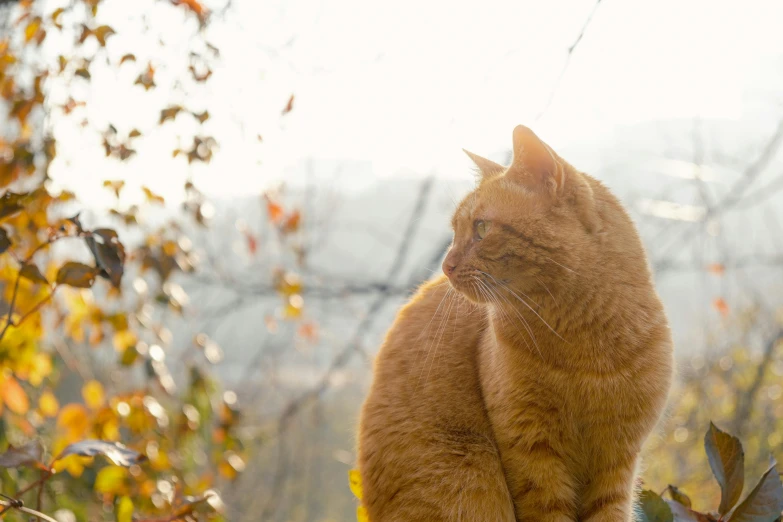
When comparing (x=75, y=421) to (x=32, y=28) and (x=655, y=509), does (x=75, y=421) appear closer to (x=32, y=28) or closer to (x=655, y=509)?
(x=32, y=28)

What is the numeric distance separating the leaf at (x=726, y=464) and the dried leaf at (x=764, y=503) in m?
0.05

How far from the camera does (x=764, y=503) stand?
1145 mm

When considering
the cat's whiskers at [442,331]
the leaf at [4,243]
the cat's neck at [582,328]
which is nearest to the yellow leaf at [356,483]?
the cat's whiskers at [442,331]

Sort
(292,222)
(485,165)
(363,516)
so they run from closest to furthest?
(363,516) < (485,165) < (292,222)

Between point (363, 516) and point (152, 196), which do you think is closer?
point (363, 516)

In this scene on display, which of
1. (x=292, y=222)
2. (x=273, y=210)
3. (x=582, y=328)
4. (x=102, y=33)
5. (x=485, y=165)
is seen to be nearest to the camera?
(x=582, y=328)

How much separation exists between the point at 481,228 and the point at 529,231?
0.13 metres

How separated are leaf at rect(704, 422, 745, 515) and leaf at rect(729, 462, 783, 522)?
52 millimetres

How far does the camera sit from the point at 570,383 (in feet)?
4.68

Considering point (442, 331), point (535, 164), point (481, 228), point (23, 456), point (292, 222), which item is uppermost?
point (535, 164)

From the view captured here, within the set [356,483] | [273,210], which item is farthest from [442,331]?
Answer: [273,210]

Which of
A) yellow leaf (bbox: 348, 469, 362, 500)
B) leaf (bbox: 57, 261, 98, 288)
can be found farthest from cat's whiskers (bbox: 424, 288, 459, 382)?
leaf (bbox: 57, 261, 98, 288)

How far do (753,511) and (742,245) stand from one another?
4.20m

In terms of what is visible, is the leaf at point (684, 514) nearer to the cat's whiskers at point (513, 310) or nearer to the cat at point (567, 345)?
the cat at point (567, 345)
